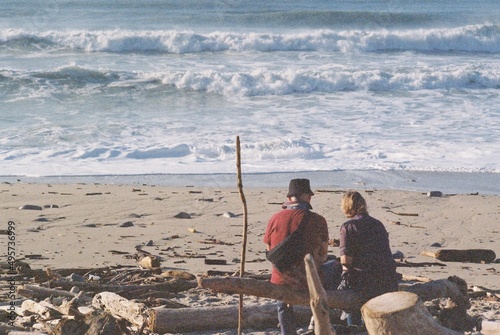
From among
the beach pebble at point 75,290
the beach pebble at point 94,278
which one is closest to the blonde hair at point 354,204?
the beach pebble at point 75,290

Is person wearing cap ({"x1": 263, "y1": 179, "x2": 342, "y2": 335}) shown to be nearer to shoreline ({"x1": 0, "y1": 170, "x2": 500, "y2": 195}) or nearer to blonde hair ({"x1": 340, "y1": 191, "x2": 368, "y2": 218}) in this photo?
blonde hair ({"x1": 340, "y1": 191, "x2": 368, "y2": 218})

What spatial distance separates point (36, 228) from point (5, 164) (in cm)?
465

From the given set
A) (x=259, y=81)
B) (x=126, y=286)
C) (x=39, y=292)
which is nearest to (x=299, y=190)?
(x=126, y=286)

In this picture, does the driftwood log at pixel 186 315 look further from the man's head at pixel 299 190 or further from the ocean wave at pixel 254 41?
the ocean wave at pixel 254 41

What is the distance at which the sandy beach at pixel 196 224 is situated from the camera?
25.8 feet

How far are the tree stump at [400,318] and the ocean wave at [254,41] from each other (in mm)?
23924

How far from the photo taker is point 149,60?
26.5m

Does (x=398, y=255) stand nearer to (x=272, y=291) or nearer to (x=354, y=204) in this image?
(x=354, y=204)

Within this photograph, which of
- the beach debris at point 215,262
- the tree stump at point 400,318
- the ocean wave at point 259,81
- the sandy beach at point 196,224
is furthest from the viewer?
the ocean wave at point 259,81

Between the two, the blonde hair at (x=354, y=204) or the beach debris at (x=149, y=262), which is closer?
the blonde hair at (x=354, y=204)

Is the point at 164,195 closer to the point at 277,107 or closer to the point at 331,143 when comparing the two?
the point at 331,143

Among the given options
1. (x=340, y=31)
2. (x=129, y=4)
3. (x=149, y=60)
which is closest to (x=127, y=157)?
(x=149, y=60)

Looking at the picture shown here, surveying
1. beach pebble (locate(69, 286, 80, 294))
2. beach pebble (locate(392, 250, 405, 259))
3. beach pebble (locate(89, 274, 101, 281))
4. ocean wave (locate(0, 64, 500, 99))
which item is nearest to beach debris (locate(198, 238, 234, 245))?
beach pebble (locate(392, 250, 405, 259))

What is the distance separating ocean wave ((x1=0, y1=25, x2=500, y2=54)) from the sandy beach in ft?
54.4
